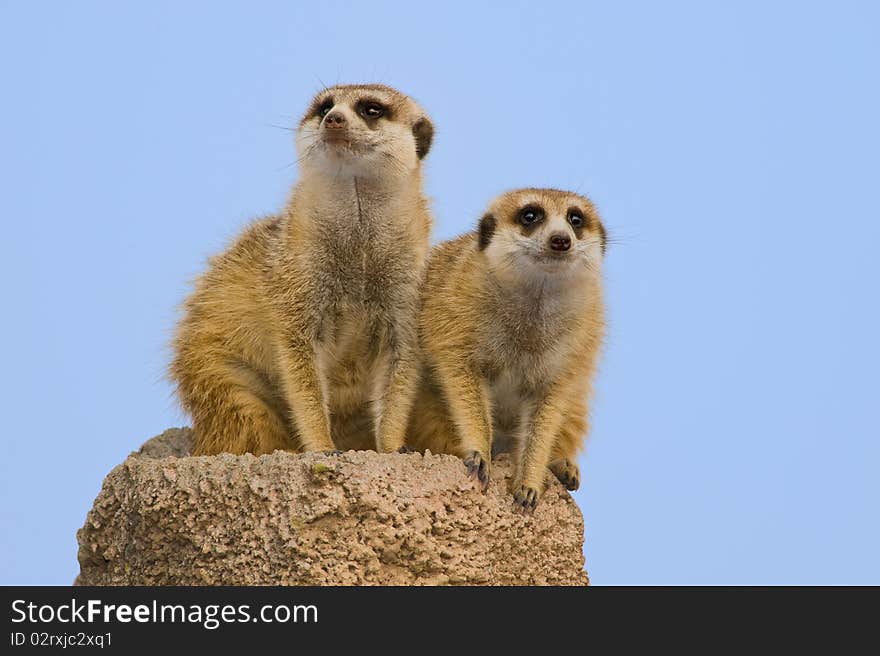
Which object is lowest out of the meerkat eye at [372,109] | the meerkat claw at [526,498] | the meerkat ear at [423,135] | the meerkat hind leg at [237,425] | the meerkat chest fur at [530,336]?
the meerkat claw at [526,498]

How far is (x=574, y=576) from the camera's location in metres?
4.63

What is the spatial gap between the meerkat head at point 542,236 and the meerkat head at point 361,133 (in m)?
0.40

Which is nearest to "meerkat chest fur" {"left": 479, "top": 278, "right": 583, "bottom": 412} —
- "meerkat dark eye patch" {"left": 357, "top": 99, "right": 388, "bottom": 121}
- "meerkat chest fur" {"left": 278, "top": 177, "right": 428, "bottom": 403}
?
"meerkat chest fur" {"left": 278, "top": 177, "right": 428, "bottom": 403}

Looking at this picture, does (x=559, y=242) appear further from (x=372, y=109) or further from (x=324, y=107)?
(x=324, y=107)

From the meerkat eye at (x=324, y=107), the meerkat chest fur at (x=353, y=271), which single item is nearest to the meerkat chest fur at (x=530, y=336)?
the meerkat chest fur at (x=353, y=271)

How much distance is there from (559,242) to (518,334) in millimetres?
357

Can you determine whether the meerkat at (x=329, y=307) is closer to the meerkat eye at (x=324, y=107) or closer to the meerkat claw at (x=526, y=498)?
the meerkat eye at (x=324, y=107)

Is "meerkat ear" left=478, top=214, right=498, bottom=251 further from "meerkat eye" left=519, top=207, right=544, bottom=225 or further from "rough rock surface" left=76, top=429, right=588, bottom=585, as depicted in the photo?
"rough rock surface" left=76, top=429, right=588, bottom=585

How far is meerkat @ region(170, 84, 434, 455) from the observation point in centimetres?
483

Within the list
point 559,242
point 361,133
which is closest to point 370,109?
point 361,133

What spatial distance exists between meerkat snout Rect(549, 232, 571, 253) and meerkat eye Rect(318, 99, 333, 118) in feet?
3.12

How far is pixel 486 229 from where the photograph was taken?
486 cm

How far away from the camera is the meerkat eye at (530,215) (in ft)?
15.7
